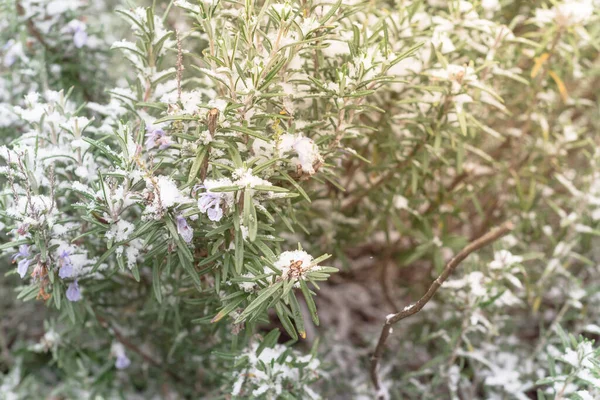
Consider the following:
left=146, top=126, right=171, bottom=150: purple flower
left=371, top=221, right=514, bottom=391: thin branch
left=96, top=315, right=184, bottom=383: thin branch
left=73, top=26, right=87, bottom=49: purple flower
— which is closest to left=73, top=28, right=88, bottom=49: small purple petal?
left=73, top=26, right=87, bottom=49: purple flower

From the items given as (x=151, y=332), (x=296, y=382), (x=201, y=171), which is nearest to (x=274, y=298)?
(x=201, y=171)

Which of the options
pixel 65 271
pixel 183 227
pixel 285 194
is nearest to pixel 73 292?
pixel 65 271

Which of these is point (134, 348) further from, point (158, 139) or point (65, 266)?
point (158, 139)

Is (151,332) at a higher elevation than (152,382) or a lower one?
higher

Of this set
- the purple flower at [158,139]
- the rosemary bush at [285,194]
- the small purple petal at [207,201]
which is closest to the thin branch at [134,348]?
the rosemary bush at [285,194]

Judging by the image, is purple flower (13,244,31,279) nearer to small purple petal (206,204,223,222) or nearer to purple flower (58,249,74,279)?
purple flower (58,249,74,279)

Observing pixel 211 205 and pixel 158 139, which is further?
pixel 158 139

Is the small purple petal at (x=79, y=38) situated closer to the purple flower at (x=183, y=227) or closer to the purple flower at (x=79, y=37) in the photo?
the purple flower at (x=79, y=37)

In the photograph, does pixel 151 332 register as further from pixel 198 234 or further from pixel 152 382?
pixel 198 234
